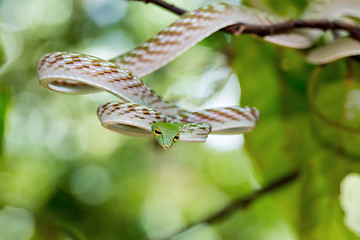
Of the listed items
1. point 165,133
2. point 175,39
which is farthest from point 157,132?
Result: point 175,39

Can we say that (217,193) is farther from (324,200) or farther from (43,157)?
(324,200)

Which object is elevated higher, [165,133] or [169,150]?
[165,133]

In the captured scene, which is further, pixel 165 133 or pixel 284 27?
pixel 284 27

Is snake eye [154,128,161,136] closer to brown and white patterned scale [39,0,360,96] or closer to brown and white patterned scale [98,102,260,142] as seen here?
brown and white patterned scale [98,102,260,142]

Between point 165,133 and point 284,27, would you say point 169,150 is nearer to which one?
point 284,27

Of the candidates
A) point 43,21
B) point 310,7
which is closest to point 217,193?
point 43,21
